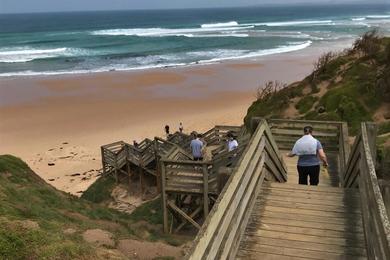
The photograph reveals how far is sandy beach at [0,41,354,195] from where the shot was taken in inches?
912

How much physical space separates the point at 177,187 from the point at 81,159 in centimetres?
1141

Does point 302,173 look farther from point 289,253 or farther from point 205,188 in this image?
point 205,188

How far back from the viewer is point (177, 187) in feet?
39.9

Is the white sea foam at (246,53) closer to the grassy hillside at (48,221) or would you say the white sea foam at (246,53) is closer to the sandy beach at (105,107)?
the sandy beach at (105,107)

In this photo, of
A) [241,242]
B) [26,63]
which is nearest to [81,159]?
[241,242]

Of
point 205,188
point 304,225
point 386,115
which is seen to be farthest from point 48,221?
point 386,115

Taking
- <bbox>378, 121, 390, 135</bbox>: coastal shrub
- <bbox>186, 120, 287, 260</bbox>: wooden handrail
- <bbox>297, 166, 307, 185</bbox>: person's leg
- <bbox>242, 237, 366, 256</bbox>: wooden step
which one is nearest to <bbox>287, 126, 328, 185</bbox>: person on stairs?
<bbox>297, 166, 307, 185</bbox>: person's leg

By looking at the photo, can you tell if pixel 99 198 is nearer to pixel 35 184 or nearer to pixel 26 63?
pixel 35 184

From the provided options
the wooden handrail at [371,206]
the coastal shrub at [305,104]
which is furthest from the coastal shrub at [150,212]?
the wooden handrail at [371,206]

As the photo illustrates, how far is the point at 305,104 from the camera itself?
683 inches

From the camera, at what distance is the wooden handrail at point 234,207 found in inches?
154

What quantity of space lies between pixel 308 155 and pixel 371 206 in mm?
3309

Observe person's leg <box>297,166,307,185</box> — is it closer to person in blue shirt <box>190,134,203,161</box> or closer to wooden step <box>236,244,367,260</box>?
wooden step <box>236,244,367,260</box>

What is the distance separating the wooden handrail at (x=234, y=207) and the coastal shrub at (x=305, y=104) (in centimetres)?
1030
